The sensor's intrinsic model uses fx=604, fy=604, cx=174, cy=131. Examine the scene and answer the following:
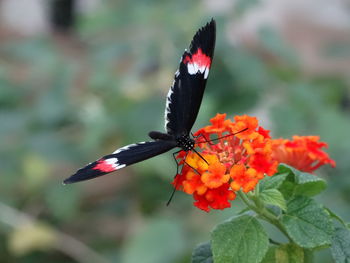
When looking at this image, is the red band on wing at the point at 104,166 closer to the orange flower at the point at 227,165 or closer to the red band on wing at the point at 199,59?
the orange flower at the point at 227,165

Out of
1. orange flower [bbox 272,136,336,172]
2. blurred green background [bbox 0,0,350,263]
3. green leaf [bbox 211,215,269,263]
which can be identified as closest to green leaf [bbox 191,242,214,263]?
green leaf [bbox 211,215,269,263]

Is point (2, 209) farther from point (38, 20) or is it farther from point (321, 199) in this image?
point (38, 20)

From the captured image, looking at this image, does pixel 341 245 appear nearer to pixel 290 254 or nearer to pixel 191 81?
pixel 290 254

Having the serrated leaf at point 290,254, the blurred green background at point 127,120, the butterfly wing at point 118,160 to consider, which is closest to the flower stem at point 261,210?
the serrated leaf at point 290,254

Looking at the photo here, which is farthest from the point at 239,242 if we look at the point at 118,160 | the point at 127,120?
the point at 127,120

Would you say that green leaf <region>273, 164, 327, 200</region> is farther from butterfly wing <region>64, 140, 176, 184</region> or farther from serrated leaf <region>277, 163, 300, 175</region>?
butterfly wing <region>64, 140, 176, 184</region>
